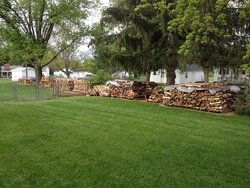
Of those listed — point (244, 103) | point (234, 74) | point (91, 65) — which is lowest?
point (244, 103)

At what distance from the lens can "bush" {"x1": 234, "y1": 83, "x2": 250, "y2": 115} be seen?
33.1 feet

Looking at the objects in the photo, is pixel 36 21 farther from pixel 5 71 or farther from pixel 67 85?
pixel 5 71

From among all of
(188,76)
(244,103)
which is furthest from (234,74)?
(188,76)

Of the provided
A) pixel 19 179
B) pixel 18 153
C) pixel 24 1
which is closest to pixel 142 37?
pixel 18 153

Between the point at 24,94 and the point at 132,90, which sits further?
the point at 24,94

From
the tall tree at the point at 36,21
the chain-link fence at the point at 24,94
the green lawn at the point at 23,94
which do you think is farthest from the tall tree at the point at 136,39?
the tall tree at the point at 36,21

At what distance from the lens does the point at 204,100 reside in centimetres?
1119

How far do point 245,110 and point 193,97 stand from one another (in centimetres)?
214

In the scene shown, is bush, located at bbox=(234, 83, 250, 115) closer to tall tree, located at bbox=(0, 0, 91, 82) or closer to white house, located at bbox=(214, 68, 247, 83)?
white house, located at bbox=(214, 68, 247, 83)

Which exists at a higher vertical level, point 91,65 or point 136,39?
point 91,65

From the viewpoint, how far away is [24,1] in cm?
2712

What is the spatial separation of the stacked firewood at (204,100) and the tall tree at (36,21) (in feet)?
55.4

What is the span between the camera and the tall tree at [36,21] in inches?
1008

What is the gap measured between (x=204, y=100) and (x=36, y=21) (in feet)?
74.6
